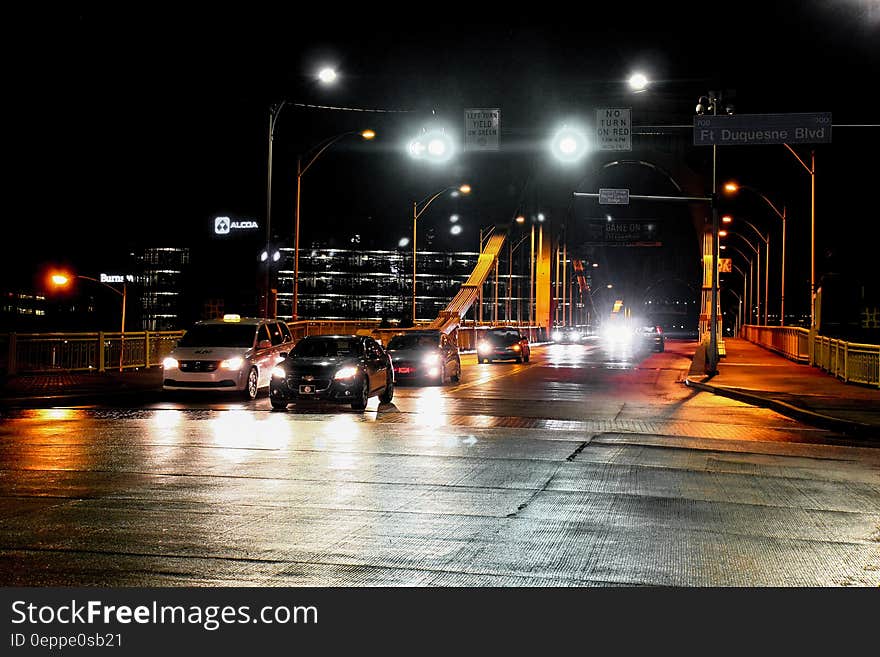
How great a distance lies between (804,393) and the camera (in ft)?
79.1

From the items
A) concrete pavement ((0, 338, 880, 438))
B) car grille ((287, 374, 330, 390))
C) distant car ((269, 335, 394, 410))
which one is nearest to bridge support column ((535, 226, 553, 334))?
concrete pavement ((0, 338, 880, 438))

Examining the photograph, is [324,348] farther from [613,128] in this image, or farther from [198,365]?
[613,128]

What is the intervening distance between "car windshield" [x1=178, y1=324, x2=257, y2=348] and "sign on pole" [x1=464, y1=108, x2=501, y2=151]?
23.7 ft

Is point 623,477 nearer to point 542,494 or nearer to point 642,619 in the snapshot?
point 542,494

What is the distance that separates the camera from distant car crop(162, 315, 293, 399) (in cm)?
2258

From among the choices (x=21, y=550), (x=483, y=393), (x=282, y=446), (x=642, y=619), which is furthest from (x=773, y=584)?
(x=483, y=393)

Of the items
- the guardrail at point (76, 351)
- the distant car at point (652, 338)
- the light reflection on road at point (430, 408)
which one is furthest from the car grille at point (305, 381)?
the distant car at point (652, 338)

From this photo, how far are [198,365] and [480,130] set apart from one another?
922cm

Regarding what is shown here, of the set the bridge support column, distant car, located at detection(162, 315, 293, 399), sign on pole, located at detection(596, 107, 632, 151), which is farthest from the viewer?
the bridge support column

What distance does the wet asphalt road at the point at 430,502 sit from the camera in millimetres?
6648

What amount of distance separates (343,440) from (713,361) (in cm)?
2214

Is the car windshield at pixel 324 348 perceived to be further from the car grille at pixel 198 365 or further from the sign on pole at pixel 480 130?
the sign on pole at pixel 480 130

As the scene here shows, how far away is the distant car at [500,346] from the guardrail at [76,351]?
15.9 m

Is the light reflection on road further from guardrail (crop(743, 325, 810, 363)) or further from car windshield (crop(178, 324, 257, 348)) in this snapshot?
guardrail (crop(743, 325, 810, 363))
